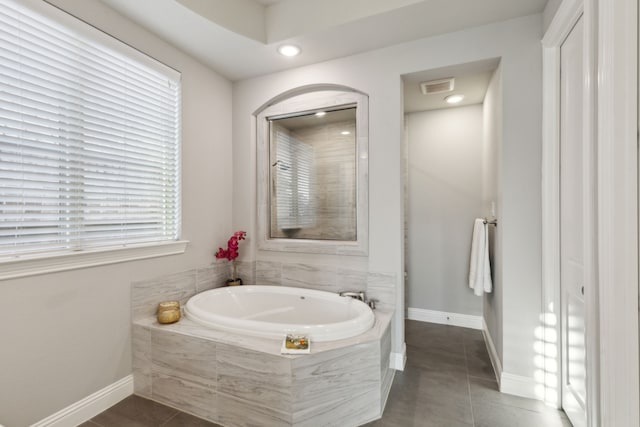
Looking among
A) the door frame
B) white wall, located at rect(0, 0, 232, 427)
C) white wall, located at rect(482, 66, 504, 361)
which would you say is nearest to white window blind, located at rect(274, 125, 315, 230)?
white wall, located at rect(0, 0, 232, 427)

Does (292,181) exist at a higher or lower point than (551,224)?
higher

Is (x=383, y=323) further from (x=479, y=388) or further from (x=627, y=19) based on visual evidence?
(x=627, y=19)

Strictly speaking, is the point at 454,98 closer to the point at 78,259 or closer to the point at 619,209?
the point at 619,209

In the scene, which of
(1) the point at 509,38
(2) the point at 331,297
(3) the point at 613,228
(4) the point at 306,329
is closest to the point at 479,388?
(2) the point at 331,297

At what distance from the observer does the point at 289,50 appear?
91.0 inches

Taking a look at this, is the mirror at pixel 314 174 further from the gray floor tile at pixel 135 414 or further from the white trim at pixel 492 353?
the gray floor tile at pixel 135 414

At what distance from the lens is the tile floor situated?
1681 mm

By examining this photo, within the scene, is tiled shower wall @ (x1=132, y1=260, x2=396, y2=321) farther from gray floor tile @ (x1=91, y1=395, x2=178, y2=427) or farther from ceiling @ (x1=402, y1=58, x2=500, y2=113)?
ceiling @ (x1=402, y1=58, x2=500, y2=113)

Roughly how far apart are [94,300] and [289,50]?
7.32 ft

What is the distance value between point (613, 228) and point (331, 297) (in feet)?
5.62

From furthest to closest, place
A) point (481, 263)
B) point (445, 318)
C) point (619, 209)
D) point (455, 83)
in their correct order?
point (445, 318), point (455, 83), point (481, 263), point (619, 209)

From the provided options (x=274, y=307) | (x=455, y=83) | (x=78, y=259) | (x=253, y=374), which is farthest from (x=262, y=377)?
(x=455, y=83)

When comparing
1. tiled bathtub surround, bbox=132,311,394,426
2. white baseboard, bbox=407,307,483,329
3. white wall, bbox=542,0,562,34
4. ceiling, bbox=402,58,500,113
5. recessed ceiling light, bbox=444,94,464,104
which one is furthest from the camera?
white baseboard, bbox=407,307,483,329

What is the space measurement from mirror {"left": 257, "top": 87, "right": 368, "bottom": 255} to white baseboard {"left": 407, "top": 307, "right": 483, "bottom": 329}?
140 cm
